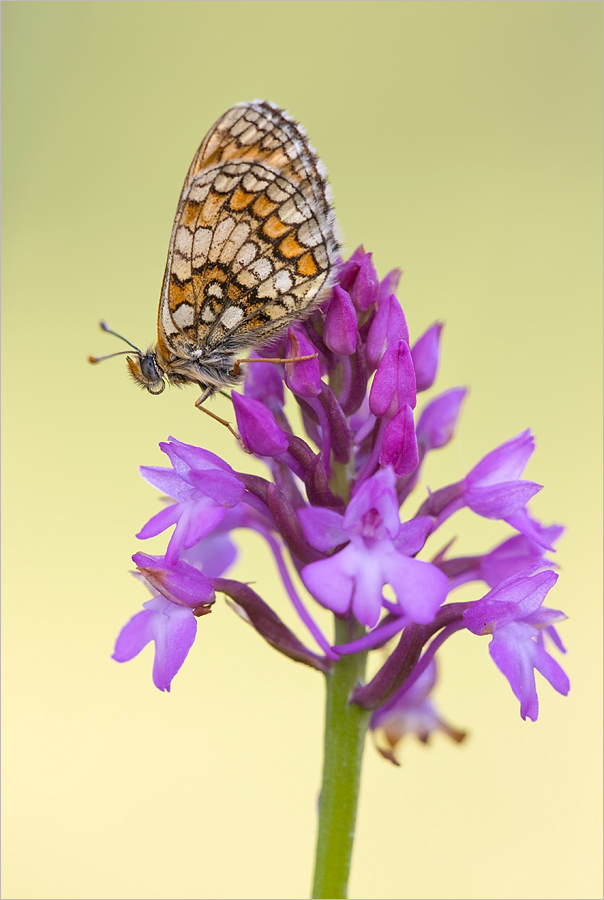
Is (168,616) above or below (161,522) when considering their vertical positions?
below

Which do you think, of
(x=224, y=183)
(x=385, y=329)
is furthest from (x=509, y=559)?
(x=224, y=183)

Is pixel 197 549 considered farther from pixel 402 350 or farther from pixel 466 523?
pixel 466 523

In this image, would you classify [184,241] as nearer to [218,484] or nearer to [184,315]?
[184,315]

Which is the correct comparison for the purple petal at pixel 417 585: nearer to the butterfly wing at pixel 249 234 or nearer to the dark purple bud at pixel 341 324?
the dark purple bud at pixel 341 324

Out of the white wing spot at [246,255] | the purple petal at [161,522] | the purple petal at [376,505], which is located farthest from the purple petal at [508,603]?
the white wing spot at [246,255]

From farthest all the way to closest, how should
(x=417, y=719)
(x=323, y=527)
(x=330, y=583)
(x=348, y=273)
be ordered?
(x=417, y=719)
(x=348, y=273)
(x=323, y=527)
(x=330, y=583)

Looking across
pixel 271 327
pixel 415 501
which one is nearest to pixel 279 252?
pixel 271 327
